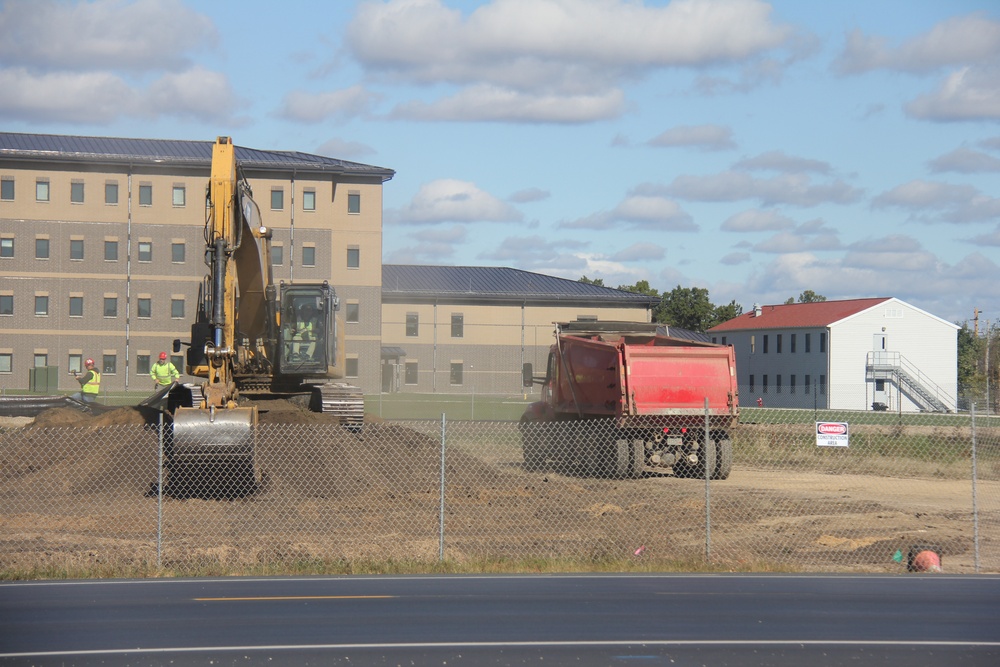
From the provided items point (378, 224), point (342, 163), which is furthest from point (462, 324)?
point (342, 163)

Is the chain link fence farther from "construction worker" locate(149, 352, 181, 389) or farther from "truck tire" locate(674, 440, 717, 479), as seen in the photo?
"construction worker" locate(149, 352, 181, 389)

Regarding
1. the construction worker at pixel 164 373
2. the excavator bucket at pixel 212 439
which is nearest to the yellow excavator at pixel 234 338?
the excavator bucket at pixel 212 439

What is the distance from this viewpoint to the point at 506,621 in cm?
1083

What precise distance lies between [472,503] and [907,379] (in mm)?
59624

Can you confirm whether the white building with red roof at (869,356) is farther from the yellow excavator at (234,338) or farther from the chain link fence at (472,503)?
the yellow excavator at (234,338)

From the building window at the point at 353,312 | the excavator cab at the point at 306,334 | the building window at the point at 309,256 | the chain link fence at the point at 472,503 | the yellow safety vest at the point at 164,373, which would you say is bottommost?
the chain link fence at the point at 472,503

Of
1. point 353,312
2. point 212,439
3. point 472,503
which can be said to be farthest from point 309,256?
point 212,439

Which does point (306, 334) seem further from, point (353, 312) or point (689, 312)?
point (689, 312)

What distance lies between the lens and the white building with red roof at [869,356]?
239 feet

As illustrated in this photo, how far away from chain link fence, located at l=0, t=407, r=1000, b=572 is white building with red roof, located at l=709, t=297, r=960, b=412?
45.6 meters

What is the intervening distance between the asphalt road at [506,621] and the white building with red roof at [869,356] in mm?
59065

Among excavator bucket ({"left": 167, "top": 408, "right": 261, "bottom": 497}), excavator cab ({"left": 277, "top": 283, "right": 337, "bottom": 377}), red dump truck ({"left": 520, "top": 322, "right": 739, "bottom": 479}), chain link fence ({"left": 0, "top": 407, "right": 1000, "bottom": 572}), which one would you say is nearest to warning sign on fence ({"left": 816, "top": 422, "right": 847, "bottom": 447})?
chain link fence ({"left": 0, "top": 407, "right": 1000, "bottom": 572})

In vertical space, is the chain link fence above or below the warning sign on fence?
below

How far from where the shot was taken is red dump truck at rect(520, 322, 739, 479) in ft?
78.3
